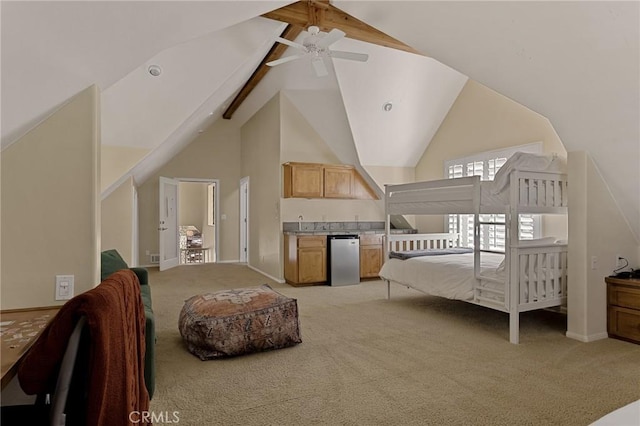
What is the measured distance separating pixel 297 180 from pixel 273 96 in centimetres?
177

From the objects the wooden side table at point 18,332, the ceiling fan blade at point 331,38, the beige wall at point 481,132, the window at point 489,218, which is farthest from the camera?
the window at point 489,218

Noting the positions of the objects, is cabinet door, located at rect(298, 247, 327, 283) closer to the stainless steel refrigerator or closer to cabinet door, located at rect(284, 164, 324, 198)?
the stainless steel refrigerator

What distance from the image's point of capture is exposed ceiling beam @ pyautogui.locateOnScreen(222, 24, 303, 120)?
466 centimetres

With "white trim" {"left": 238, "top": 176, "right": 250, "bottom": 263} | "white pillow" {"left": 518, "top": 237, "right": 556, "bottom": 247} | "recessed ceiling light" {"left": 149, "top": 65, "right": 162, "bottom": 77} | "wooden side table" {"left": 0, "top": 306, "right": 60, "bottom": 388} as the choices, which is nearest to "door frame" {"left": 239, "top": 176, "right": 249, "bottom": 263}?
"white trim" {"left": 238, "top": 176, "right": 250, "bottom": 263}

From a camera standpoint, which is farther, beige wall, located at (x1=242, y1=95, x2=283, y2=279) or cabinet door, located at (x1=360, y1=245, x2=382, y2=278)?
beige wall, located at (x1=242, y1=95, x2=283, y2=279)

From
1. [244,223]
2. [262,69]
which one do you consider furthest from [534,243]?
[244,223]

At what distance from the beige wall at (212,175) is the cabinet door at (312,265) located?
12.6ft

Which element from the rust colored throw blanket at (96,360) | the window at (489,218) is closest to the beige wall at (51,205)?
the rust colored throw blanket at (96,360)

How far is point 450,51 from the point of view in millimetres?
3018

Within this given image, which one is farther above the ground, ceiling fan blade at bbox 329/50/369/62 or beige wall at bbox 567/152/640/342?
ceiling fan blade at bbox 329/50/369/62

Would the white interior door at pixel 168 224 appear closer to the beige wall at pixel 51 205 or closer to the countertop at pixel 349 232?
the countertop at pixel 349 232

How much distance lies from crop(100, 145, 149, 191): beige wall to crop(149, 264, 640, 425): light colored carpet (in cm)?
182

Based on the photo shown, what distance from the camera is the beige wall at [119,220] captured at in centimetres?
569

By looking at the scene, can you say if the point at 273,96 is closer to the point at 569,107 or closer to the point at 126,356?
the point at 569,107
